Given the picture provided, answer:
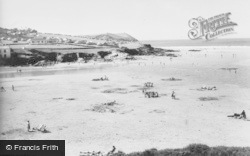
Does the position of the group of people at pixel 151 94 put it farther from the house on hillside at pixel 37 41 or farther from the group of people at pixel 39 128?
the house on hillside at pixel 37 41

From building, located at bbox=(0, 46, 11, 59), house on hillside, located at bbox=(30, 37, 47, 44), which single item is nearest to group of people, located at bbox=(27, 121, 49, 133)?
building, located at bbox=(0, 46, 11, 59)

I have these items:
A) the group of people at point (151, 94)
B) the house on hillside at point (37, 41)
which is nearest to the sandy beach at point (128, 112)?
the group of people at point (151, 94)

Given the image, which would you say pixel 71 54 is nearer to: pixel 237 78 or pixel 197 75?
pixel 197 75

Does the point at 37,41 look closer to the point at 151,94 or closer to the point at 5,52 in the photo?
the point at 5,52

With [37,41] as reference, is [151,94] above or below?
below

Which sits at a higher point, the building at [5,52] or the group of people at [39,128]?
the building at [5,52]

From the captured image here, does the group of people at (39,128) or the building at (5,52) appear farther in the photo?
the building at (5,52)

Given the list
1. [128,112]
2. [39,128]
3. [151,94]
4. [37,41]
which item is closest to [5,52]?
[37,41]

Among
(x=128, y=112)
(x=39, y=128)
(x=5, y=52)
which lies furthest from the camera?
(x=5, y=52)
